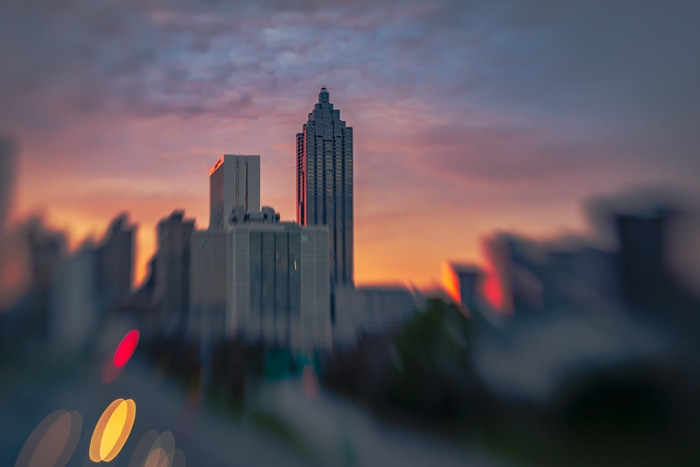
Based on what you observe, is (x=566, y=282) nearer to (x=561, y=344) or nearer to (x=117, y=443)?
(x=561, y=344)

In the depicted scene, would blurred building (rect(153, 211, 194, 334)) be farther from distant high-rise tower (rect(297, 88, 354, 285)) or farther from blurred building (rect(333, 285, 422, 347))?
distant high-rise tower (rect(297, 88, 354, 285))

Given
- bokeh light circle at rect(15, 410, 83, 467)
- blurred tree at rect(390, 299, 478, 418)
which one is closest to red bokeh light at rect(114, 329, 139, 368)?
bokeh light circle at rect(15, 410, 83, 467)

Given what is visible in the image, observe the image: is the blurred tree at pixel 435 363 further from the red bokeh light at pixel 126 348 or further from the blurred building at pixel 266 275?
the blurred building at pixel 266 275

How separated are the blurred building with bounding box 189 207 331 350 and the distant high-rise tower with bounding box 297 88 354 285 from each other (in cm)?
1576

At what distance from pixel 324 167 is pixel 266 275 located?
23.8 metres

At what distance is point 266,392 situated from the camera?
16891 mm

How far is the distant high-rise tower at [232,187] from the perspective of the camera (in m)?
34.8

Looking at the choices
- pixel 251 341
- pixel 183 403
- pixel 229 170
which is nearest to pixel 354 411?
pixel 183 403

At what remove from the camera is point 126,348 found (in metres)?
17.6

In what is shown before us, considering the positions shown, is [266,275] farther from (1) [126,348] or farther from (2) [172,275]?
(1) [126,348]

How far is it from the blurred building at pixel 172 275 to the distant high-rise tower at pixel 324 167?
26.7 m

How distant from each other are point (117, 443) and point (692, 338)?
354 inches

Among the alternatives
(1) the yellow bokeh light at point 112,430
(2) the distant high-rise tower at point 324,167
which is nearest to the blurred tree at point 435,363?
(1) the yellow bokeh light at point 112,430

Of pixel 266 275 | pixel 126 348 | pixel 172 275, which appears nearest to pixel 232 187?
pixel 266 275
